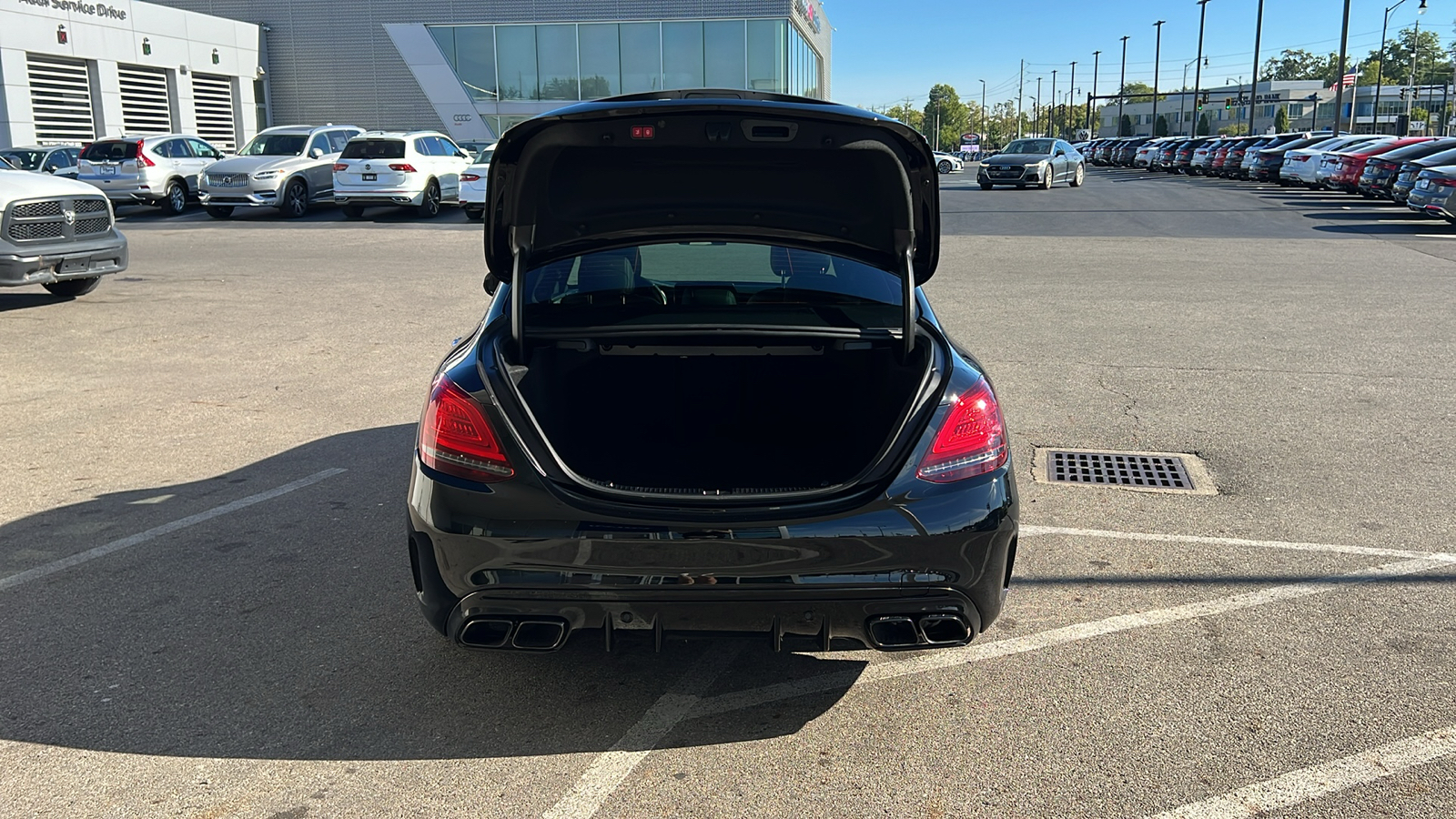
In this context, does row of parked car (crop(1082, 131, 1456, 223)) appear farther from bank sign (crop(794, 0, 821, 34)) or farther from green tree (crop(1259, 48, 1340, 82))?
green tree (crop(1259, 48, 1340, 82))

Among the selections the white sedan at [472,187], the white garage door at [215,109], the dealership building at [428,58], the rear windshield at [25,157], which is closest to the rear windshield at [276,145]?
the white sedan at [472,187]

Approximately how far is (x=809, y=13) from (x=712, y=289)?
5699 cm

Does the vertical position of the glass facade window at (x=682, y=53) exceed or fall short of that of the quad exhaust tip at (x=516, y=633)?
it exceeds it

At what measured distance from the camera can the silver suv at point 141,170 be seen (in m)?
25.3

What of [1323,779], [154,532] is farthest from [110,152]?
[1323,779]

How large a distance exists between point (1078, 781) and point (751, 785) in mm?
858

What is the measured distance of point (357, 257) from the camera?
1711 centimetres

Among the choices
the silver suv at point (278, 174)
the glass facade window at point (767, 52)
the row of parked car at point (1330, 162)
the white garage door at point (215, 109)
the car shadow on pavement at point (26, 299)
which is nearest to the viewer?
the car shadow on pavement at point (26, 299)

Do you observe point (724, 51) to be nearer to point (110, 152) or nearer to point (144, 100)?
point (144, 100)

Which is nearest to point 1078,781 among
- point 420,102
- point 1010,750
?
point 1010,750

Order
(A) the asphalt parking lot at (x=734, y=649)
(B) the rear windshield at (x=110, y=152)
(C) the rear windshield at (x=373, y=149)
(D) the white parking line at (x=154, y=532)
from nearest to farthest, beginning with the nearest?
1. (A) the asphalt parking lot at (x=734, y=649)
2. (D) the white parking line at (x=154, y=532)
3. (C) the rear windshield at (x=373, y=149)
4. (B) the rear windshield at (x=110, y=152)

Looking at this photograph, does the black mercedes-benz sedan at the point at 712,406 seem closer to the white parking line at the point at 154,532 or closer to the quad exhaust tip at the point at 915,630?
the quad exhaust tip at the point at 915,630

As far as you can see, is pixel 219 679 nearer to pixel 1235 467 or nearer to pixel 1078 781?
pixel 1078 781

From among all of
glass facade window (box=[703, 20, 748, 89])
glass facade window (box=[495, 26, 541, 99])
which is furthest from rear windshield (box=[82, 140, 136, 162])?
glass facade window (box=[703, 20, 748, 89])
